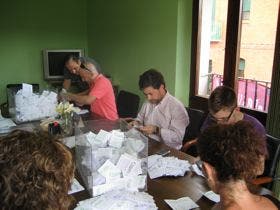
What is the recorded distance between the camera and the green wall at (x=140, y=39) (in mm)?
3232

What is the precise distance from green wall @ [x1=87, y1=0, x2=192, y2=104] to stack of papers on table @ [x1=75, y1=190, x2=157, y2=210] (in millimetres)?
2072

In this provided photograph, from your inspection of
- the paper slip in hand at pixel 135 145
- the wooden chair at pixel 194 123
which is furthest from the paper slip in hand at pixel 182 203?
the wooden chair at pixel 194 123

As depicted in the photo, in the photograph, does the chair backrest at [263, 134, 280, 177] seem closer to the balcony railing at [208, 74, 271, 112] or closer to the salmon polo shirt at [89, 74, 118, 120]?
the balcony railing at [208, 74, 271, 112]

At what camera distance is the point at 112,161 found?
1.44 m

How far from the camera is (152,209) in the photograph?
1.29 metres

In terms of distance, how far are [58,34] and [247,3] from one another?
315 cm

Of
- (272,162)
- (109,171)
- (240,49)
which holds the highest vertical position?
(240,49)

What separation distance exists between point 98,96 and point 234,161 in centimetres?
198

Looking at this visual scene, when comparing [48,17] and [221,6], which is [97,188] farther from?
[48,17]

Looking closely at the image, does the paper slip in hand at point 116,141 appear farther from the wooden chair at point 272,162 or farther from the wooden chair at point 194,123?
the wooden chair at point 194,123

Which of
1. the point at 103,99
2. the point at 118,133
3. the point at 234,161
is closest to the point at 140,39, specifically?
the point at 103,99

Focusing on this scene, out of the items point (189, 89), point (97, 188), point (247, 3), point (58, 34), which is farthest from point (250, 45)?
point (58, 34)

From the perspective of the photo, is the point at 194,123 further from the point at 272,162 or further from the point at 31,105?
the point at 31,105

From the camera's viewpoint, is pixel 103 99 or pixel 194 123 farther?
pixel 103 99
